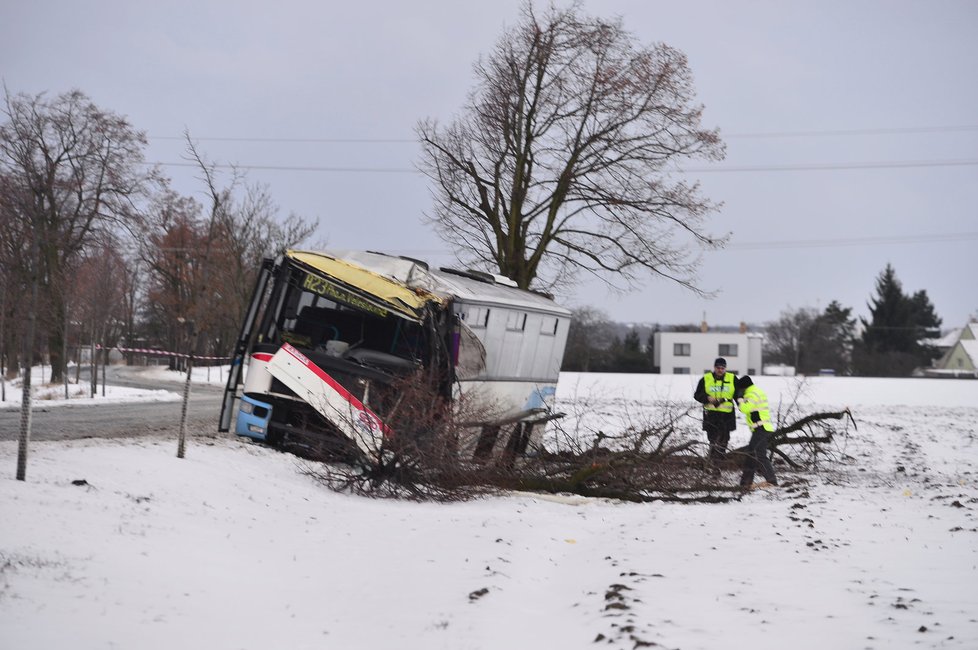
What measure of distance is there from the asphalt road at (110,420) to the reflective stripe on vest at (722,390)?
7288 millimetres

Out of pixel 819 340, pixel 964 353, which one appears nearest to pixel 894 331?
pixel 819 340

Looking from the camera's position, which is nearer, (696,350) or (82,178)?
(82,178)

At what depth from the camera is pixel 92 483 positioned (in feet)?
27.4

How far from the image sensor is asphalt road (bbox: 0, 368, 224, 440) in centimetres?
1438

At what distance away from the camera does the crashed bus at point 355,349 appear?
12.1m

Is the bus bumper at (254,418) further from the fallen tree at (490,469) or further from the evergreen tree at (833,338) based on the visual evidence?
the evergreen tree at (833,338)

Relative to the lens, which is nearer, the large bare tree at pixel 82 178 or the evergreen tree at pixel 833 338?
the large bare tree at pixel 82 178

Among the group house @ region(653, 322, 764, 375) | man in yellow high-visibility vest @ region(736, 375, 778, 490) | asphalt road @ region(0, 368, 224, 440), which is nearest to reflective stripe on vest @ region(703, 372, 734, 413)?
man in yellow high-visibility vest @ region(736, 375, 778, 490)

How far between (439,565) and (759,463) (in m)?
6.70

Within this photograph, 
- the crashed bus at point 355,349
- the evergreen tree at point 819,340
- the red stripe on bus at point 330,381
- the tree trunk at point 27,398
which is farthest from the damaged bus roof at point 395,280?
the evergreen tree at point 819,340

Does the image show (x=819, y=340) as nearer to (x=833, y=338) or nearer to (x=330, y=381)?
(x=833, y=338)

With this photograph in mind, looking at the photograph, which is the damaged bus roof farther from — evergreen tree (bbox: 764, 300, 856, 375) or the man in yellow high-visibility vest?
evergreen tree (bbox: 764, 300, 856, 375)

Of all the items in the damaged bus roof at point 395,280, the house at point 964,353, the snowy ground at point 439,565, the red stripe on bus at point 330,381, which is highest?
the house at point 964,353

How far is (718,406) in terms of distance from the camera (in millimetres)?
14086
